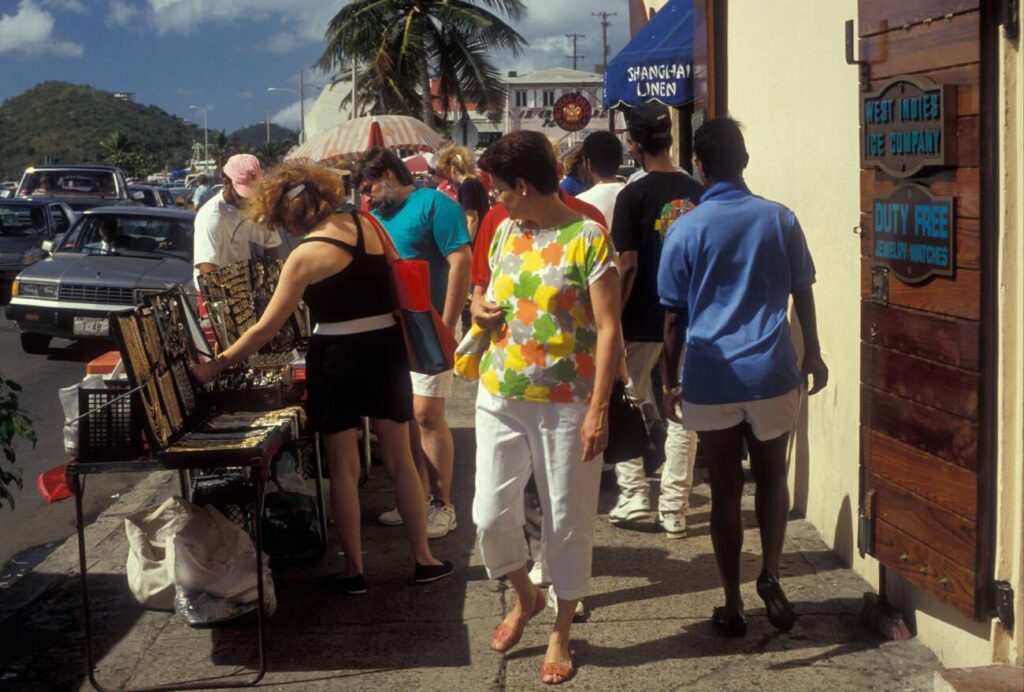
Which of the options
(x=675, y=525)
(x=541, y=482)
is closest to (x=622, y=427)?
(x=541, y=482)

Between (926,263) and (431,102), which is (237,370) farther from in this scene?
(431,102)

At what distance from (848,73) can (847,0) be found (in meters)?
0.30

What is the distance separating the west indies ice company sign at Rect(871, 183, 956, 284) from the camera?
4.24m

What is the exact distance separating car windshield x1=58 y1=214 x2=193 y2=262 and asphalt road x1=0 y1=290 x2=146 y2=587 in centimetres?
127

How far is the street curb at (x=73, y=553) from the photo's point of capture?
596cm

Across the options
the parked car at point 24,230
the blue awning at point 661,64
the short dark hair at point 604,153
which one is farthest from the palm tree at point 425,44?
the short dark hair at point 604,153

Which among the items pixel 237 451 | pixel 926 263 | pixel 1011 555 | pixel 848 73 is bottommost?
pixel 1011 555

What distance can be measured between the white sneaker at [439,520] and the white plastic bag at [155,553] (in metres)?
1.53

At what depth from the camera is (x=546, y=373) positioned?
4.52 meters

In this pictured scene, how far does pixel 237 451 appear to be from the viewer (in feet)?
15.7

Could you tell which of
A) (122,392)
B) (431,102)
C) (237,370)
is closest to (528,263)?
(122,392)

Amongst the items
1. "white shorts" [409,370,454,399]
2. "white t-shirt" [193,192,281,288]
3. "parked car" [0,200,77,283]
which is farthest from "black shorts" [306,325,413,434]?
"parked car" [0,200,77,283]

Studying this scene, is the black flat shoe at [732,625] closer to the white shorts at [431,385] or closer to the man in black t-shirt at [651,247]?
the man in black t-shirt at [651,247]

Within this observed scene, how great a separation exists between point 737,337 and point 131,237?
11.3 m
